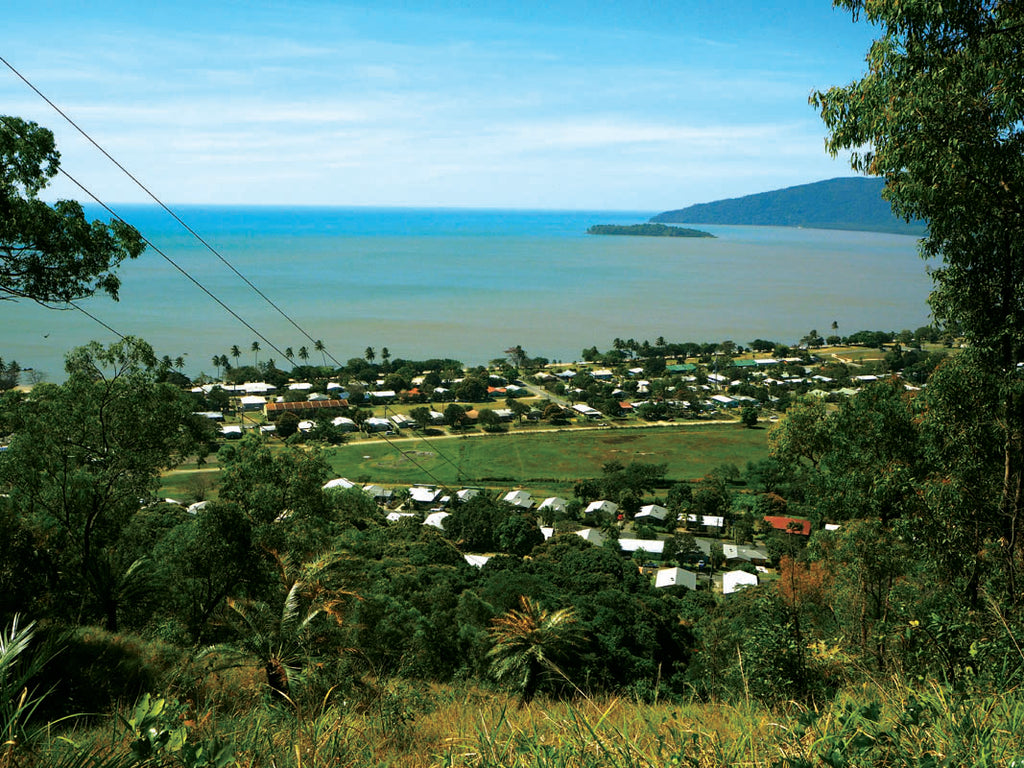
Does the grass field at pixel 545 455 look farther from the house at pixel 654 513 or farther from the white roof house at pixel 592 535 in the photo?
the white roof house at pixel 592 535

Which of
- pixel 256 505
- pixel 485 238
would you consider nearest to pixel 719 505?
pixel 256 505

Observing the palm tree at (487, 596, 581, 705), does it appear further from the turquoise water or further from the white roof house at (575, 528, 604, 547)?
the turquoise water

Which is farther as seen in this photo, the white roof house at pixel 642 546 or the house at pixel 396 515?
the house at pixel 396 515

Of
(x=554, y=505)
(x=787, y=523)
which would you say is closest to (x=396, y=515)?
(x=554, y=505)

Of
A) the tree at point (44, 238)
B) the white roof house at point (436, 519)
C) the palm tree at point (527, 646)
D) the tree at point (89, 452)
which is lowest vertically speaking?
the white roof house at point (436, 519)

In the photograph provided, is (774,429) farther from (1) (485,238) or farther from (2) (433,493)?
(1) (485,238)

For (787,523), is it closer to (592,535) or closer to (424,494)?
(592,535)

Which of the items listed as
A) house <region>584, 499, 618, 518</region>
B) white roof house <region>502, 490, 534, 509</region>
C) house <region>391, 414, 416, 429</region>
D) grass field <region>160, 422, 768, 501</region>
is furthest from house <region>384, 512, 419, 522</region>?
house <region>391, 414, 416, 429</region>

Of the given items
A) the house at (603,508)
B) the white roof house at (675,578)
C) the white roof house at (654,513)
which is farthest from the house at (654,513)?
the white roof house at (675,578)
